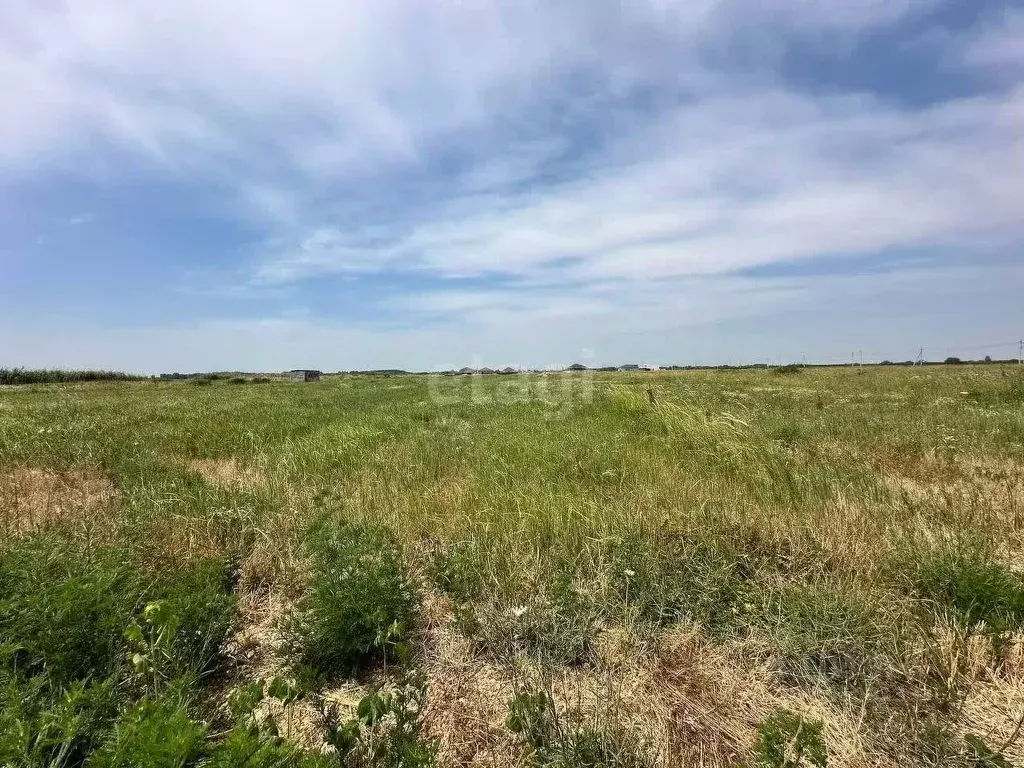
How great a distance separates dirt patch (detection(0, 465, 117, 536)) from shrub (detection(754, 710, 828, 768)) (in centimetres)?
475

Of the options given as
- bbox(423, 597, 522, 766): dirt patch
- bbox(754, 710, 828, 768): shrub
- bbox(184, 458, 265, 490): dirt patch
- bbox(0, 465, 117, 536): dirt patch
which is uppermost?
bbox(0, 465, 117, 536): dirt patch

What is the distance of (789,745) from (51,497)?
20.5 feet

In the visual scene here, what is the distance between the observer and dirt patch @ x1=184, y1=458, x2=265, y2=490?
5.36 metres

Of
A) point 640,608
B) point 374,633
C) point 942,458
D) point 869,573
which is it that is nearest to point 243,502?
point 374,633

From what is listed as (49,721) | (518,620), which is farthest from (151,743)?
(518,620)

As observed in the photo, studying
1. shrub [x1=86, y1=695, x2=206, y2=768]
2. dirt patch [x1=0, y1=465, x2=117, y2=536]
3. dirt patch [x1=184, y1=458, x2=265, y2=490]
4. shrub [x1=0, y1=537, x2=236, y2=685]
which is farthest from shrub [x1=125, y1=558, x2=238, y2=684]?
dirt patch [x1=184, y1=458, x2=265, y2=490]

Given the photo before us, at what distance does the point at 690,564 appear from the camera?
322 cm

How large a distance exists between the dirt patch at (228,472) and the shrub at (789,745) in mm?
5002

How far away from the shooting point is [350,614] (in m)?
2.49

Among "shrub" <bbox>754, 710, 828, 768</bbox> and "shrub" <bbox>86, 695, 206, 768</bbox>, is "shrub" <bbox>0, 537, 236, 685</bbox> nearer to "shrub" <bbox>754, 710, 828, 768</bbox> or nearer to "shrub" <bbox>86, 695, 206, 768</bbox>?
"shrub" <bbox>86, 695, 206, 768</bbox>

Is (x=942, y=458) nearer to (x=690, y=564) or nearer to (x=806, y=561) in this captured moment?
(x=806, y=561)

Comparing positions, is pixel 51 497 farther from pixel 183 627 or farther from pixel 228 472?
pixel 183 627

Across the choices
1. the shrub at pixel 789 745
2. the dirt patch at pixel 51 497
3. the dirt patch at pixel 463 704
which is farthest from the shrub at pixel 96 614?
the shrub at pixel 789 745

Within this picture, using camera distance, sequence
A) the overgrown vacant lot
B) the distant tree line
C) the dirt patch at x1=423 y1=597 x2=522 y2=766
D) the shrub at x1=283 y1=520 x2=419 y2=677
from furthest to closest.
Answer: the distant tree line → the shrub at x1=283 y1=520 x2=419 y2=677 → the dirt patch at x1=423 y1=597 x2=522 y2=766 → the overgrown vacant lot
